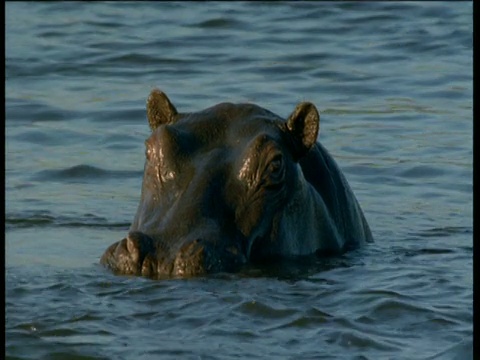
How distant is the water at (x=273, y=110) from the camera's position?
8.51 m

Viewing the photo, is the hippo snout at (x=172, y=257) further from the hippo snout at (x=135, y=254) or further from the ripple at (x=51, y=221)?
the ripple at (x=51, y=221)

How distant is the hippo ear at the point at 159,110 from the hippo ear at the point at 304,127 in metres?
0.82

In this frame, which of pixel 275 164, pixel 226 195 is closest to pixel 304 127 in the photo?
pixel 275 164

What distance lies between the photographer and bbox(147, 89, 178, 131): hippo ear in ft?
34.6

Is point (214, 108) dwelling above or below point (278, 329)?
above

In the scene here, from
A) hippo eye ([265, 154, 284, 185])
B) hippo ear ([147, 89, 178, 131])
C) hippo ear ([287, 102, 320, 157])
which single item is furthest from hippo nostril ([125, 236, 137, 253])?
hippo ear ([287, 102, 320, 157])

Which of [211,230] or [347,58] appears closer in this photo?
[211,230]

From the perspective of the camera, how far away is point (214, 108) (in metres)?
10.4

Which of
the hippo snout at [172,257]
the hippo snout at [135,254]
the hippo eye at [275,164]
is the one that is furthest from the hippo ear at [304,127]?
the hippo snout at [135,254]

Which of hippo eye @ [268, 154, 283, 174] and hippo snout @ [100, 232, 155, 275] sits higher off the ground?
hippo eye @ [268, 154, 283, 174]

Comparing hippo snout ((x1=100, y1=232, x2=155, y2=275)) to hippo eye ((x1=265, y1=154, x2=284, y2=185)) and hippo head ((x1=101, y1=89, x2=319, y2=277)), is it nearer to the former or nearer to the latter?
hippo head ((x1=101, y1=89, x2=319, y2=277))

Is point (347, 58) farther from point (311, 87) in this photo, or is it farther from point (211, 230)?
point (211, 230)

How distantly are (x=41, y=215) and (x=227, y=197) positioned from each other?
9.73 feet

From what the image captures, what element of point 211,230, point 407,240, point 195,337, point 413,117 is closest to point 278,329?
point 195,337
